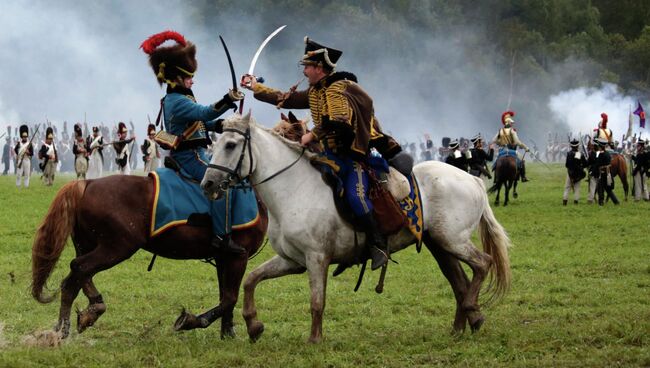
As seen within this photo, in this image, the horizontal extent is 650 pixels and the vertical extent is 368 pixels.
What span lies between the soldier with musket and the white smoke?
146ft

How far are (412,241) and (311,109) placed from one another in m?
1.59

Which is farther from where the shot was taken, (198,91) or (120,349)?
(198,91)

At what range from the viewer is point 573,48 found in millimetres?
87750

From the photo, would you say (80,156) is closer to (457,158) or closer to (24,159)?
(24,159)

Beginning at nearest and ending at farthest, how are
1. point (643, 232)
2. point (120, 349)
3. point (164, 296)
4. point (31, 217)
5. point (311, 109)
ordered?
point (120, 349) < point (311, 109) < point (164, 296) < point (643, 232) < point (31, 217)

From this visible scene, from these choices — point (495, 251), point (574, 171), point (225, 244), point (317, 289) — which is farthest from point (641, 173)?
point (317, 289)

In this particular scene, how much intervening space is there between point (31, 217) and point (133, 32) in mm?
54418

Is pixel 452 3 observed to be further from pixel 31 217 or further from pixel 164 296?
pixel 164 296

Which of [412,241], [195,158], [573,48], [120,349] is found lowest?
[120,349]

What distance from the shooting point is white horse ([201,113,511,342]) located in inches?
381

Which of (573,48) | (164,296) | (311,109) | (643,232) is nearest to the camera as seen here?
(311,109)

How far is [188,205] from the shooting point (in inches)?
402

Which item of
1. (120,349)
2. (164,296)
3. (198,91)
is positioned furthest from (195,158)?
(198,91)

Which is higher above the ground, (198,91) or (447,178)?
(198,91)
